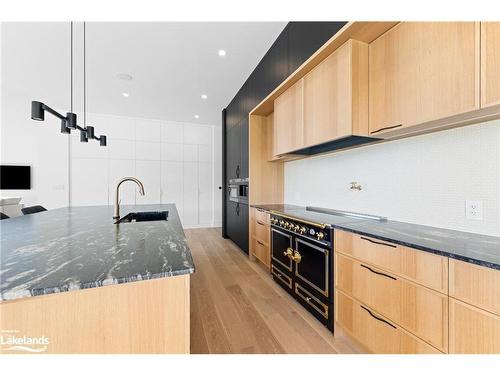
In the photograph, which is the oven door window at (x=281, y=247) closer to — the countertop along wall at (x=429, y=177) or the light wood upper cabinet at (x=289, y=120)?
the countertop along wall at (x=429, y=177)

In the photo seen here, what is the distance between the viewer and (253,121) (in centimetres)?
339

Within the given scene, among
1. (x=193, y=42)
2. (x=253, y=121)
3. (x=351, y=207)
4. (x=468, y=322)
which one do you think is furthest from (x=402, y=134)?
(x=193, y=42)

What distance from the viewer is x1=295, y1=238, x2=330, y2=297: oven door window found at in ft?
5.63

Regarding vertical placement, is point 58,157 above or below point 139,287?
above

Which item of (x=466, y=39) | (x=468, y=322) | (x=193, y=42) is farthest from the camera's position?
(x=193, y=42)

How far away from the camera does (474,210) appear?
1320mm

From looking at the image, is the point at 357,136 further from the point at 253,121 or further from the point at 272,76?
the point at 253,121

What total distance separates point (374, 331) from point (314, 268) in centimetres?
59

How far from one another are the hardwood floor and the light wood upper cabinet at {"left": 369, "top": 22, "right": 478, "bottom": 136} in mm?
1609

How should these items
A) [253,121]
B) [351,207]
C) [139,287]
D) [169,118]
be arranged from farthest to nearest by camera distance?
[169,118] < [253,121] < [351,207] < [139,287]

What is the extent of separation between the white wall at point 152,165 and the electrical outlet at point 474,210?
216 inches

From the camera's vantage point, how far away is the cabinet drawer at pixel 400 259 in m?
1.04

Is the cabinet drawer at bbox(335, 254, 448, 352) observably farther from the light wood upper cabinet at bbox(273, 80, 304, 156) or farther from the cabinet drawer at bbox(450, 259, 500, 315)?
the light wood upper cabinet at bbox(273, 80, 304, 156)
